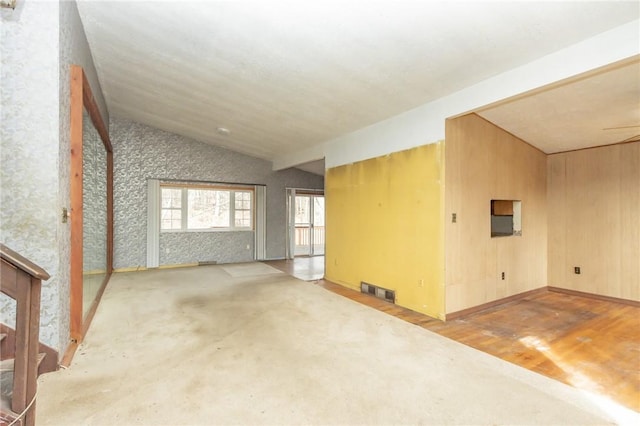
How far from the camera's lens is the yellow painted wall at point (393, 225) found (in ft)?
11.6

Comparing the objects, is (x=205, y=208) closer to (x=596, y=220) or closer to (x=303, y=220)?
(x=303, y=220)

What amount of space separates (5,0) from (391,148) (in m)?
3.72

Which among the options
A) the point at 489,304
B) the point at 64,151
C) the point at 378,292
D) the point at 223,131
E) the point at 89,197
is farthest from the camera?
the point at 223,131

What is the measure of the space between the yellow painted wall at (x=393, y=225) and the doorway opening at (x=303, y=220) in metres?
2.60

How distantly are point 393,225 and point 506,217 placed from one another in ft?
5.81

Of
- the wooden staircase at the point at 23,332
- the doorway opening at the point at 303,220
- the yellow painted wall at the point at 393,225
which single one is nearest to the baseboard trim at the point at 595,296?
the yellow painted wall at the point at 393,225

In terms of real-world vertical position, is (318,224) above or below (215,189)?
below

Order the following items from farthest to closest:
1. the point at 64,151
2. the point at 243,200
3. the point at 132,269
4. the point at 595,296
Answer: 1. the point at 243,200
2. the point at 132,269
3. the point at 595,296
4. the point at 64,151

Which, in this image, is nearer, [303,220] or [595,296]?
[595,296]

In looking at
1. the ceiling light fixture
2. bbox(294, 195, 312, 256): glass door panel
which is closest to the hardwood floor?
the ceiling light fixture

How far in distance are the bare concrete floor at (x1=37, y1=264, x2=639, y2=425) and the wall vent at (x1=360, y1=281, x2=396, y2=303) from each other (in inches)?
26.7

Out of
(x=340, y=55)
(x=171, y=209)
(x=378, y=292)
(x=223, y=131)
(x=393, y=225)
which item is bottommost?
(x=378, y=292)

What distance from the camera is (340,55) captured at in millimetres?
2787

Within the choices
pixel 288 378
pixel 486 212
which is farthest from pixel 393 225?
pixel 288 378
